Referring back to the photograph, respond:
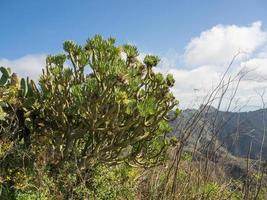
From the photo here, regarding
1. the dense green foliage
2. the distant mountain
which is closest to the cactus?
the dense green foliage

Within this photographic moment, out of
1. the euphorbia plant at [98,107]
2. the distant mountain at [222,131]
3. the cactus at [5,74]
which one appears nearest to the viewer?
the distant mountain at [222,131]

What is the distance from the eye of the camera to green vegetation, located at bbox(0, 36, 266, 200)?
188 inches

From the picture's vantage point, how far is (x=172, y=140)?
5531 mm

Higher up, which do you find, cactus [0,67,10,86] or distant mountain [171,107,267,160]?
A: cactus [0,67,10,86]

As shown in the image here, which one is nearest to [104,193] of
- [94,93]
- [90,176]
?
[90,176]

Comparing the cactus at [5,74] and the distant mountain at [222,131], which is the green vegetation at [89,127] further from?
the distant mountain at [222,131]

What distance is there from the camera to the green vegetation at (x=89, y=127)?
4.79 m

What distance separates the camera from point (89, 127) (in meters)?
5.15

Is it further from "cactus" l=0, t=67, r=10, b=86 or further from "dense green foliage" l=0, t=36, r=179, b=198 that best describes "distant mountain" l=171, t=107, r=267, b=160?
"cactus" l=0, t=67, r=10, b=86

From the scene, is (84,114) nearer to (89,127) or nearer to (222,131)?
(89,127)

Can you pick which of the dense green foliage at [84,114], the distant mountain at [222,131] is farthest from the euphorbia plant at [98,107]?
the distant mountain at [222,131]

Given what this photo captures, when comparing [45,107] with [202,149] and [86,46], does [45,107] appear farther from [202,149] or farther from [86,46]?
[202,149]

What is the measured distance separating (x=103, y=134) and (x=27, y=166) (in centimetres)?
104

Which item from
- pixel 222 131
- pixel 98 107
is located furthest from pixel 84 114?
pixel 222 131
